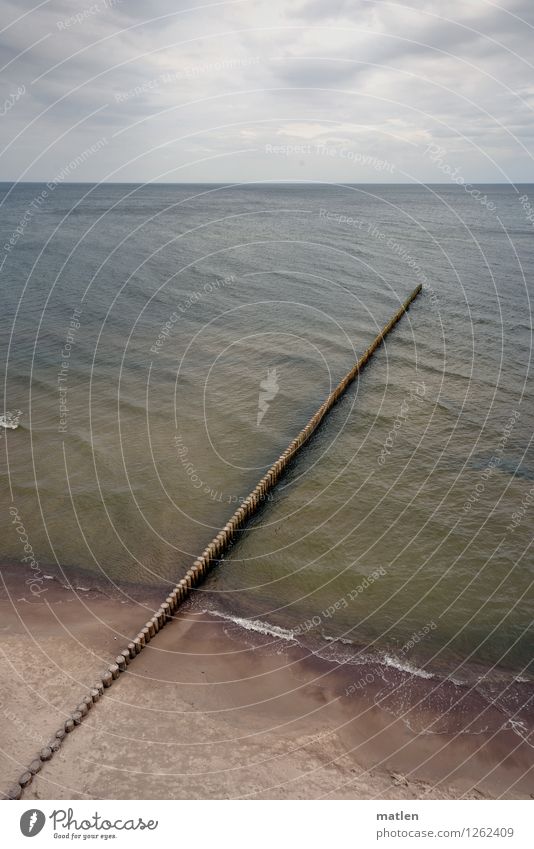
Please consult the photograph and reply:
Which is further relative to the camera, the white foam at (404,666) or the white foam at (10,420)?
the white foam at (10,420)

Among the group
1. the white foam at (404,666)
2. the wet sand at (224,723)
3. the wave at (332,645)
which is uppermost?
the white foam at (404,666)

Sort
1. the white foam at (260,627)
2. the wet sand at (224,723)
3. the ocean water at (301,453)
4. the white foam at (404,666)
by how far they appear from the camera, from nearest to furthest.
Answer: the wet sand at (224,723) < the white foam at (404,666) < the white foam at (260,627) < the ocean water at (301,453)

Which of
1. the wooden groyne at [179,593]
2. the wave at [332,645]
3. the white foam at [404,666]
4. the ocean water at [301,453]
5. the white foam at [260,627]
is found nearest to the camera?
the wooden groyne at [179,593]

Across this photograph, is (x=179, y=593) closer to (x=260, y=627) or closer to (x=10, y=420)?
(x=260, y=627)

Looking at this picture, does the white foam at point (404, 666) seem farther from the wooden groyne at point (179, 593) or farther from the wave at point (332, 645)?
the wooden groyne at point (179, 593)

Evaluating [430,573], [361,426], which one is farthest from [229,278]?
[430,573]

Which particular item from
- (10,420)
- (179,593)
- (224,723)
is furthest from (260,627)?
(10,420)

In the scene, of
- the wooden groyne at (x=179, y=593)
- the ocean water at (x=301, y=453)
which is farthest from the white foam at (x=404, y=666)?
the wooden groyne at (x=179, y=593)

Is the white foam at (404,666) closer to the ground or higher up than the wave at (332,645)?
higher up
